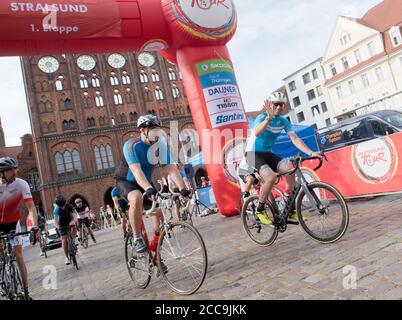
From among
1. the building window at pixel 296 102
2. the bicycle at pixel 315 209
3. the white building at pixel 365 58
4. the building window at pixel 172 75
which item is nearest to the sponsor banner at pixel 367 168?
the bicycle at pixel 315 209

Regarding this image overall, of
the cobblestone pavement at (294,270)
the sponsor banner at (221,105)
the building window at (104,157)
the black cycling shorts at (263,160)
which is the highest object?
the building window at (104,157)

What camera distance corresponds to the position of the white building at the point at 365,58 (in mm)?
34688

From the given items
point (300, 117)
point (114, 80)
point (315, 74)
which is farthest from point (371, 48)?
point (114, 80)

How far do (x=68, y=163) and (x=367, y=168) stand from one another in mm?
40310

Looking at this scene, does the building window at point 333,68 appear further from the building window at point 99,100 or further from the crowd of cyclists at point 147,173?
the crowd of cyclists at point 147,173

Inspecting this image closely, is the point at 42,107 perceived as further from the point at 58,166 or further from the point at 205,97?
the point at 205,97

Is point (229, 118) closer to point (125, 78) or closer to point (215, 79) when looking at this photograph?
point (215, 79)

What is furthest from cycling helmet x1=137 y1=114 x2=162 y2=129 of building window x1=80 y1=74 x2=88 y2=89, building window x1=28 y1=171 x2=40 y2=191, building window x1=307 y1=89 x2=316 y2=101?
building window x1=28 y1=171 x2=40 y2=191

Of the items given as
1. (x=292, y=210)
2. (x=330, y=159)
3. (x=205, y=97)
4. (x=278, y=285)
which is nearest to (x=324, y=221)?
(x=292, y=210)

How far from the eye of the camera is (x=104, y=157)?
4378 cm

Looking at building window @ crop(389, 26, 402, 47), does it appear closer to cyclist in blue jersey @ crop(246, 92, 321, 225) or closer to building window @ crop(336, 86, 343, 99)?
building window @ crop(336, 86, 343, 99)

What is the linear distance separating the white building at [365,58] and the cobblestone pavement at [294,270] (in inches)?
1161

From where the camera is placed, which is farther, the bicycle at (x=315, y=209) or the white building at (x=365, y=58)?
the white building at (x=365, y=58)

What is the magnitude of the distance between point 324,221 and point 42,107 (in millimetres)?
43697
